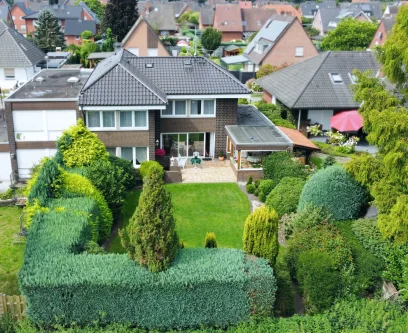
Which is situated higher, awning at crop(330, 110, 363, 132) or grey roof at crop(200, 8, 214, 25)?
grey roof at crop(200, 8, 214, 25)

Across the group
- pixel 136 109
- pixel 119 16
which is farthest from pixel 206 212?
pixel 119 16

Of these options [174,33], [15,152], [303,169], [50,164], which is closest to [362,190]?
[303,169]

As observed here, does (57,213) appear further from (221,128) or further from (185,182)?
(221,128)

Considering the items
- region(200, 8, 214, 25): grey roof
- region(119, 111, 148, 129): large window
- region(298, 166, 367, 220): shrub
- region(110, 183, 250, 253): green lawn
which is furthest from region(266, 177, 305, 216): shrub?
region(200, 8, 214, 25): grey roof

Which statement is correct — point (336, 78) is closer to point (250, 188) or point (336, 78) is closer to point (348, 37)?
point (250, 188)

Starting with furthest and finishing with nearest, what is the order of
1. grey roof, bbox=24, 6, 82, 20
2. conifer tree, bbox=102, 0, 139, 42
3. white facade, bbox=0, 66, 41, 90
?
grey roof, bbox=24, 6, 82, 20 → conifer tree, bbox=102, 0, 139, 42 → white facade, bbox=0, 66, 41, 90

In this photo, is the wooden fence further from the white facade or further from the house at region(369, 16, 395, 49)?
the house at region(369, 16, 395, 49)

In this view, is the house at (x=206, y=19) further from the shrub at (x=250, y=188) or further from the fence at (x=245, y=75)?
the shrub at (x=250, y=188)
